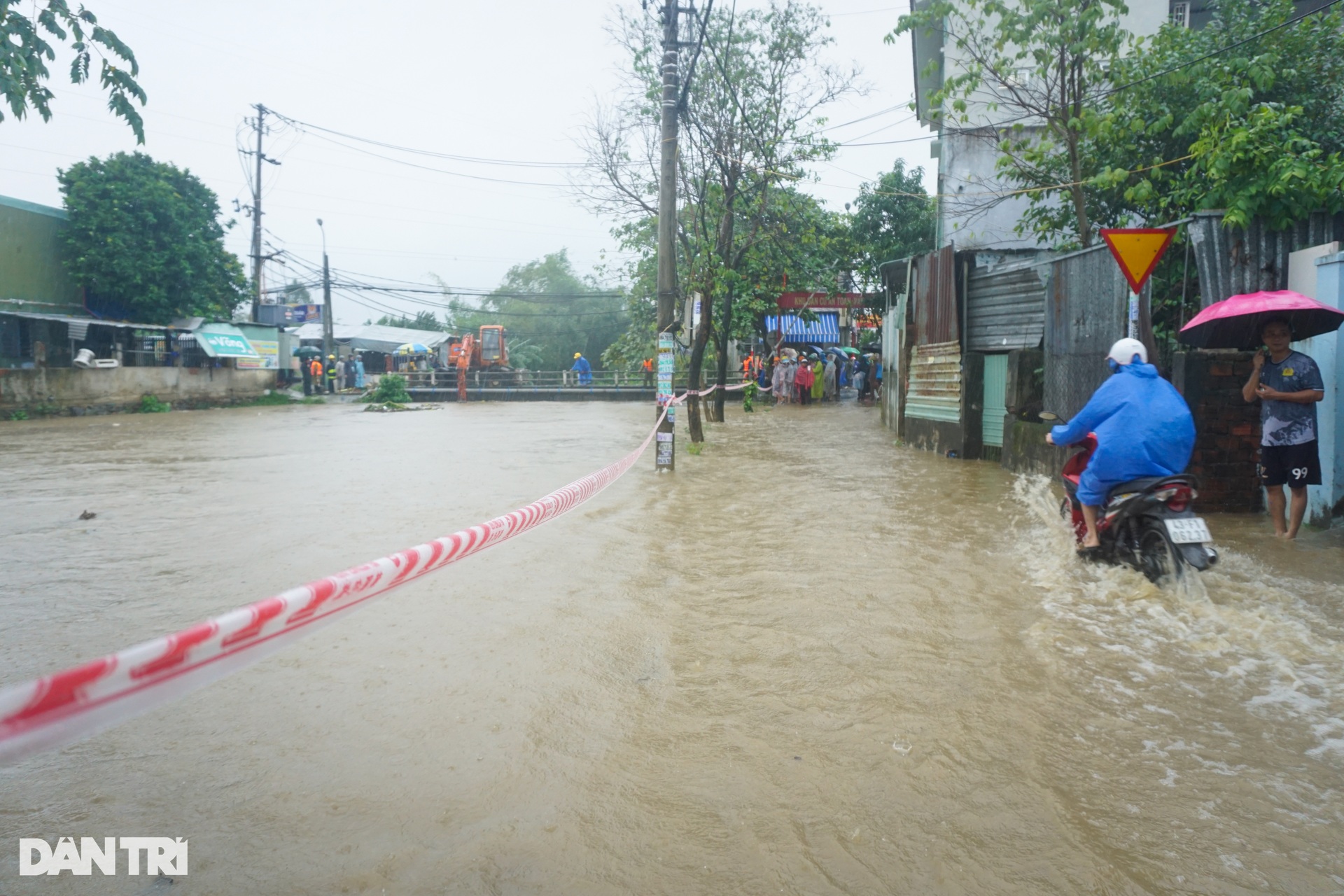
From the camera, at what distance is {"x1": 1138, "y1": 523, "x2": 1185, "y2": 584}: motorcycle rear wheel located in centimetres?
486

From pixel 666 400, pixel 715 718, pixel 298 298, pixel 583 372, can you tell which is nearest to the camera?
pixel 715 718

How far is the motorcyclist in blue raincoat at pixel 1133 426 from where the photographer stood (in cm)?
513

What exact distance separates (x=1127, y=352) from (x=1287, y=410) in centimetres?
178

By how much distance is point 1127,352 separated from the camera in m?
5.39

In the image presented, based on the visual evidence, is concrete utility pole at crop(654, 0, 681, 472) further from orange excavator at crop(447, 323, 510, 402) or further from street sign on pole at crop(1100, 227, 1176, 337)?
orange excavator at crop(447, 323, 510, 402)

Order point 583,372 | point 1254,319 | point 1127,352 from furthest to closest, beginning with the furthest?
1. point 583,372
2. point 1254,319
3. point 1127,352

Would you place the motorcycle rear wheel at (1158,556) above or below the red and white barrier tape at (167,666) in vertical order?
below

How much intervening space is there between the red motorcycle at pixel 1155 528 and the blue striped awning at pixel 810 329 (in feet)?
105

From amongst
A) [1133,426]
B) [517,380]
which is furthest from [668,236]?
[517,380]

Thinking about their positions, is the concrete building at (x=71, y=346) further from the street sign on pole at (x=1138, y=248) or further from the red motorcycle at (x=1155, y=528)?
the red motorcycle at (x=1155, y=528)

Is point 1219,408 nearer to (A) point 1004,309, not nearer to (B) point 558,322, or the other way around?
(A) point 1004,309

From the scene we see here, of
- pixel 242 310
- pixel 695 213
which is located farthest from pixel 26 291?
pixel 695 213

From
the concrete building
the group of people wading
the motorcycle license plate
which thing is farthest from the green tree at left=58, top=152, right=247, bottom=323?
the motorcycle license plate

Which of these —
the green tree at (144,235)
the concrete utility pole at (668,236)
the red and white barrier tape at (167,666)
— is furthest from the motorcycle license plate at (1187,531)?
the green tree at (144,235)
